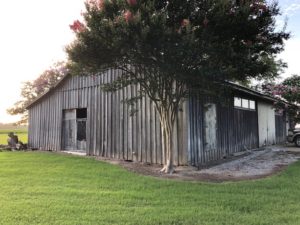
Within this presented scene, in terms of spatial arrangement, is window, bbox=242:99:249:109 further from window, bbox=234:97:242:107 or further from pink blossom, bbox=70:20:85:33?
pink blossom, bbox=70:20:85:33

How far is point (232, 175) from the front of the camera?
9477 mm

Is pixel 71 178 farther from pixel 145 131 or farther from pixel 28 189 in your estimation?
pixel 145 131

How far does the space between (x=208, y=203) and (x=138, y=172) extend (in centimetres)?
419

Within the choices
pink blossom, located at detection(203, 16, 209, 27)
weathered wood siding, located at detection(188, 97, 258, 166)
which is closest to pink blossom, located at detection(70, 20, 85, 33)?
pink blossom, located at detection(203, 16, 209, 27)

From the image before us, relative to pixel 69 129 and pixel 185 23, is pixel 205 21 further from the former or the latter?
pixel 69 129

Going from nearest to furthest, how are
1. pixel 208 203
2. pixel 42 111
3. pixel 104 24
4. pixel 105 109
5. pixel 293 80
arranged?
pixel 208 203 → pixel 104 24 → pixel 105 109 → pixel 42 111 → pixel 293 80

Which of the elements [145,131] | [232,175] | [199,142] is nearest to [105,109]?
[145,131]

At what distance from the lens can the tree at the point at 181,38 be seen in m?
8.10

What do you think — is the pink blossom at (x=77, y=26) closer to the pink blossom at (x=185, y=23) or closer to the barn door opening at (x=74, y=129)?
the pink blossom at (x=185, y=23)

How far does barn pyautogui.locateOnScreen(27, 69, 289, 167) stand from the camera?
1167 centimetres

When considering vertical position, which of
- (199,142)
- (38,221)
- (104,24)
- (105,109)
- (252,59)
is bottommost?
(38,221)

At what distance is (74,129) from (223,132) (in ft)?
25.3

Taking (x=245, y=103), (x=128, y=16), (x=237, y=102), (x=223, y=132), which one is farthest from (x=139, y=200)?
(x=245, y=103)

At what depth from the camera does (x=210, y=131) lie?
500 inches
